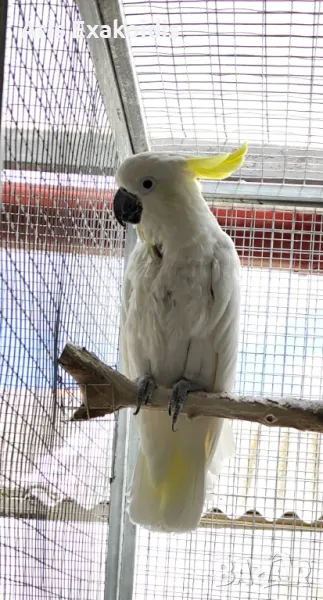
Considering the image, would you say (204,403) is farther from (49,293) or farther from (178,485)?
(49,293)

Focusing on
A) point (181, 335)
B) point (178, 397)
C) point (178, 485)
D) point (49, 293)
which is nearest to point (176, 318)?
point (181, 335)

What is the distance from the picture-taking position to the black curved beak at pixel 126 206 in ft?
6.32

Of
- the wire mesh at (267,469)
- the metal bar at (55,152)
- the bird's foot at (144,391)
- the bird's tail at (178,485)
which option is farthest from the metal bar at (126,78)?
the bird's tail at (178,485)

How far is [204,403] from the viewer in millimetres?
1764

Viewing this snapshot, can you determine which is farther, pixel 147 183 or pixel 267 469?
pixel 267 469

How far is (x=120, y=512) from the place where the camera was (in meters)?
2.12

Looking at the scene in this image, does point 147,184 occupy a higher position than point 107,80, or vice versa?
point 107,80

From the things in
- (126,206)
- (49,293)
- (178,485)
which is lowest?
(178,485)

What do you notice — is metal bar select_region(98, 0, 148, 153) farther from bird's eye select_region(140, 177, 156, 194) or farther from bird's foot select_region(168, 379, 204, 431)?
bird's foot select_region(168, 379, 204, 431)

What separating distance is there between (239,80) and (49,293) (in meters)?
0.89

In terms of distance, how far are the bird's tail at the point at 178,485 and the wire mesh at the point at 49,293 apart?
0.13m

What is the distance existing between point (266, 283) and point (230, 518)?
2.57ft

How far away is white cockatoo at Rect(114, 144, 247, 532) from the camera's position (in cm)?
190

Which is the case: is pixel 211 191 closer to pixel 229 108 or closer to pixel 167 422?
pixel 229 108
